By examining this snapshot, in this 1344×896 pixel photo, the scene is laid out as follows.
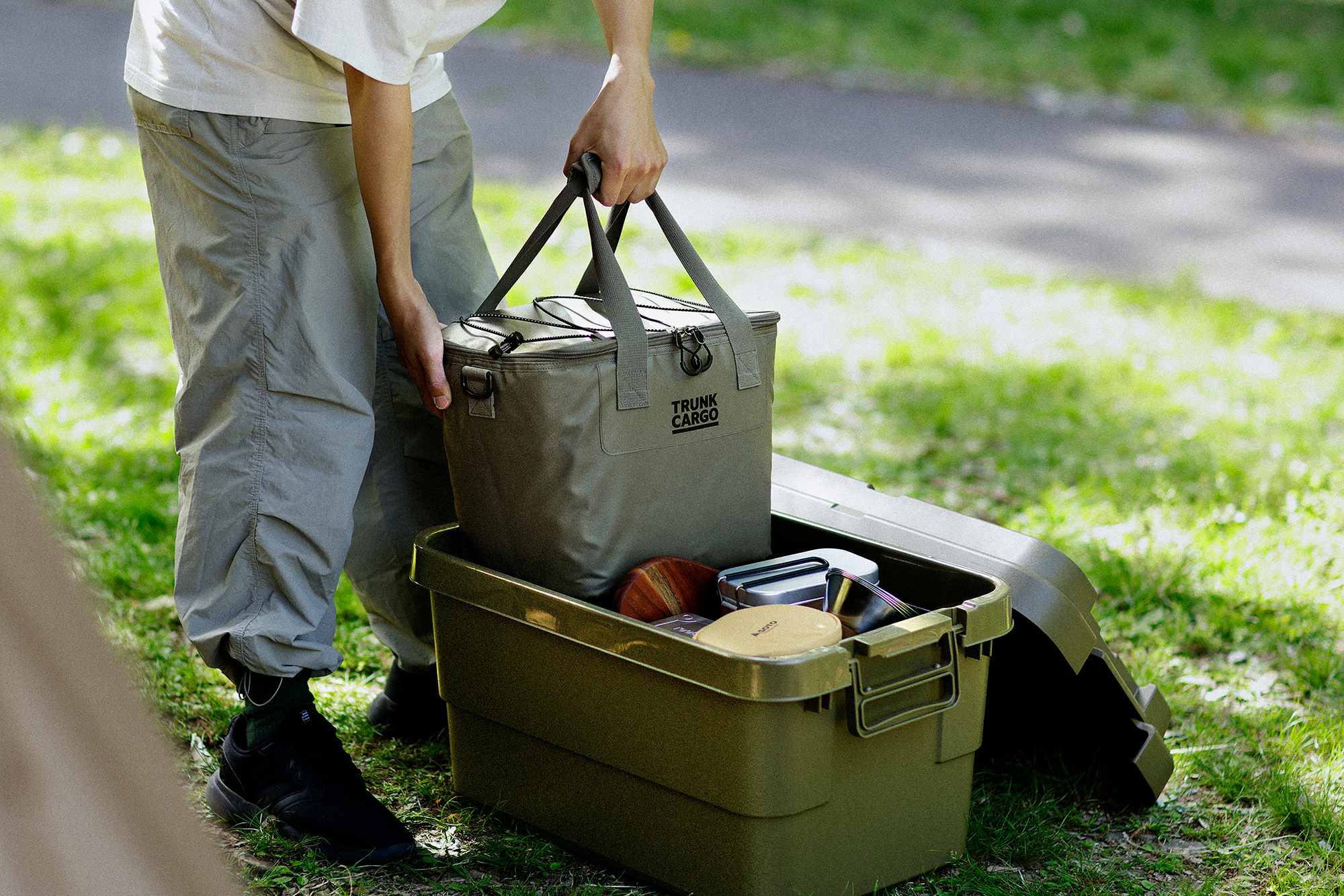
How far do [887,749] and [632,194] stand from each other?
0.91 m

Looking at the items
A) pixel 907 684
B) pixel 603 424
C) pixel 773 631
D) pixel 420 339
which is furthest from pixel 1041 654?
pixel 420 339

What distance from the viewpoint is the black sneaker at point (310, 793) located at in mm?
1966

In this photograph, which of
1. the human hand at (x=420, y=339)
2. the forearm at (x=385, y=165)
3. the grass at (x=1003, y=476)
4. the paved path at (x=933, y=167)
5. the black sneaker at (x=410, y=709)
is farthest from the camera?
the paved path at (x=933, y=167)

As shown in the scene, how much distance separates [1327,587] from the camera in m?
2.80

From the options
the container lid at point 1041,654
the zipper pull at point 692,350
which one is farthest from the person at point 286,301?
the container lid at point 1041,654

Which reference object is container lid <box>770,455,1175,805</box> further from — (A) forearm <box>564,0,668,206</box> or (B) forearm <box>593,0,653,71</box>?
(B) forearm <box>593,0,653,71</box>

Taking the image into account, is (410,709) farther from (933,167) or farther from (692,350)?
(933,167)

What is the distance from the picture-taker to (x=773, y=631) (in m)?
1.81

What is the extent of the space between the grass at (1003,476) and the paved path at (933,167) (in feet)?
2.20

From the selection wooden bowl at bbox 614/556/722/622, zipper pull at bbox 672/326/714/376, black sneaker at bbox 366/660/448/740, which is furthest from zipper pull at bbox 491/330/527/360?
black sneaker at bbox 366/660/448/740

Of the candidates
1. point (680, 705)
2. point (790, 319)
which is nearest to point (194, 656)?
point (680, 705)

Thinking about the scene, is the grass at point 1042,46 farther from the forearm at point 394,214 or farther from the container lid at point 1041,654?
the forearm at point 394,214

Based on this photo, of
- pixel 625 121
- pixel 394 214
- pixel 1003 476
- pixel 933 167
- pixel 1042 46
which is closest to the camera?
pixel 394 214

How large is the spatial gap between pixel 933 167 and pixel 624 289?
18.5 ft
